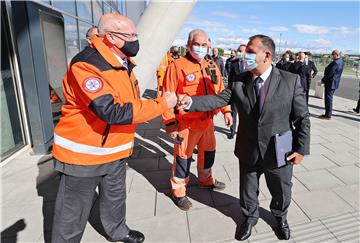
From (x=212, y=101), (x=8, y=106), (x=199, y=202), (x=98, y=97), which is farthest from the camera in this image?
(x=8, y=106)

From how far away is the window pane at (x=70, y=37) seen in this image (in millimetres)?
6655

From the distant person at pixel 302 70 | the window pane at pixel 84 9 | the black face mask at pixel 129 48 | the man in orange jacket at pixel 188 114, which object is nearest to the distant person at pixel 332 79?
the distant person at pixel 302 70

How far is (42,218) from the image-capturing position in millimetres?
2908

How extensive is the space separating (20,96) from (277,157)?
4.60 metres

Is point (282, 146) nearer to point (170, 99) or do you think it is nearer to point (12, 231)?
point (170, 99)

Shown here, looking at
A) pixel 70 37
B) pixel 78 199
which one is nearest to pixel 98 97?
pixel 78 199

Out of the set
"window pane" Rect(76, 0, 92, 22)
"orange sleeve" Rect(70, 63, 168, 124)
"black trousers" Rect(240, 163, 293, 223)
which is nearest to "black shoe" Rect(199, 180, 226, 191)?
"black trousers" Rect(240, 163, 293, 223)

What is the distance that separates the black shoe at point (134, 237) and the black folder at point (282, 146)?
1.54 metres

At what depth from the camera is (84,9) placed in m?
8.33

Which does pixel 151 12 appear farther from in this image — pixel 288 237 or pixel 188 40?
pixel 288 237

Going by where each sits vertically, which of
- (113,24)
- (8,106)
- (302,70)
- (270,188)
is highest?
(113,24)

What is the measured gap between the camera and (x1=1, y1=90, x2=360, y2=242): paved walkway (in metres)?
2.71

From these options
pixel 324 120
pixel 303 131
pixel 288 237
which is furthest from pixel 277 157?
pixel 324 120

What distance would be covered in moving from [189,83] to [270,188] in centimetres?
142
